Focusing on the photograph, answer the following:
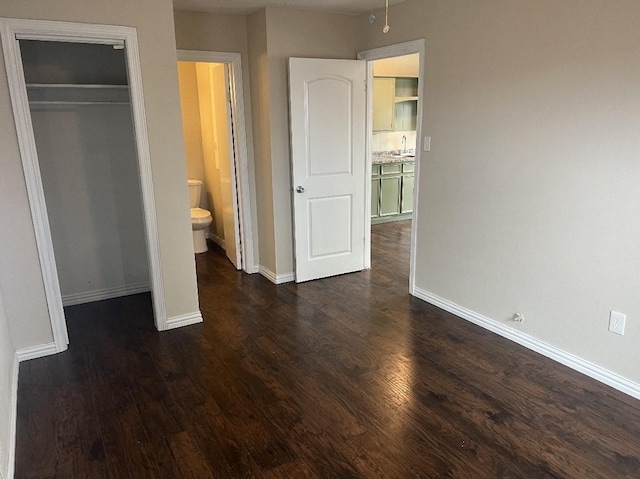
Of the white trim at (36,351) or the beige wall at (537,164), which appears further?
the white trim at (36,351)

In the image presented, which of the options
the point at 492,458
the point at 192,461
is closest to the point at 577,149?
the point at 492,458

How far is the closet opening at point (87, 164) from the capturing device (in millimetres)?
3600

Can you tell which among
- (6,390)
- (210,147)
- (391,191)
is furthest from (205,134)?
(6,390)

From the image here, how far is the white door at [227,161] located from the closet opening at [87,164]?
0.90 metres

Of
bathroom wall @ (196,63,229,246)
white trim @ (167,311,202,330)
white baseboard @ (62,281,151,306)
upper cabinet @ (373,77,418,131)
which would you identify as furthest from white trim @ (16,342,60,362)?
upper cabinet @ (373,77,418,131)

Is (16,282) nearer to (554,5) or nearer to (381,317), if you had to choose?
(381,317)

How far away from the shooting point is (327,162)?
14.0 feet

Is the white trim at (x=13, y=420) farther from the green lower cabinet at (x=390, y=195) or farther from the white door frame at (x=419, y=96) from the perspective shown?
the green lower cabinet at (x=390, y=195)

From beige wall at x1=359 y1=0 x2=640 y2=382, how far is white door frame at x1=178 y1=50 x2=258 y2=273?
4.90 feet

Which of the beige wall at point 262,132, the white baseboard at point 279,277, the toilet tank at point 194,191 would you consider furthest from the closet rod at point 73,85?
the white baseboard at point 279,277

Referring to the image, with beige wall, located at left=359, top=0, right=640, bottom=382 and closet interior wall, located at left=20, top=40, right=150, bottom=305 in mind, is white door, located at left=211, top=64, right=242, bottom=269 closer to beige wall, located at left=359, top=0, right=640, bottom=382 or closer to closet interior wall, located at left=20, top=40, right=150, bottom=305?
closet interior wall, located at left=20, top=40, right=150, bottom=305

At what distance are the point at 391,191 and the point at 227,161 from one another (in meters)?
2.99

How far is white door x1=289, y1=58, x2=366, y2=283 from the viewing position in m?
4.06

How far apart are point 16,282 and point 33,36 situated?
1.51 m
